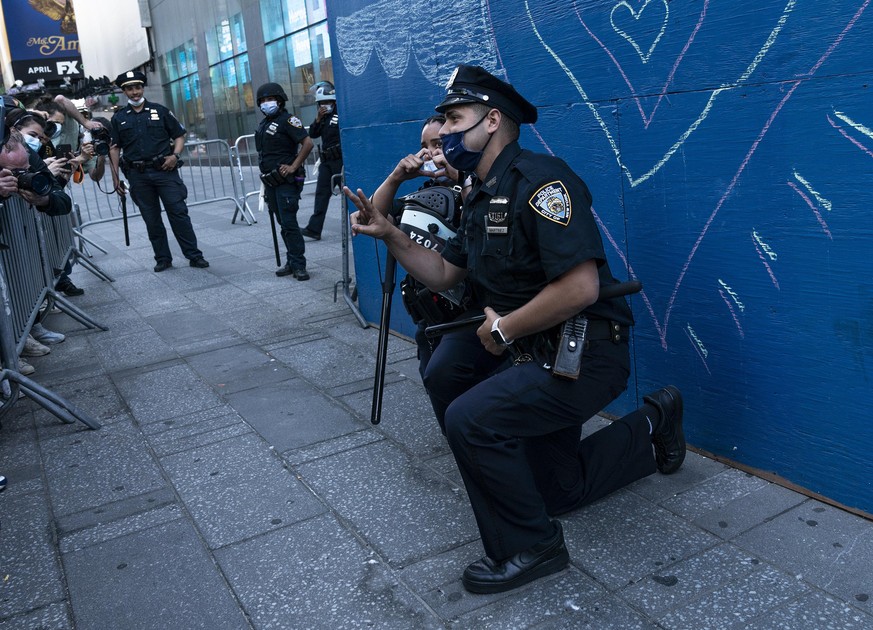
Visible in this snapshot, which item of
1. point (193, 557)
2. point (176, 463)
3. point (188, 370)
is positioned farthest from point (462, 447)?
point (188, 370)

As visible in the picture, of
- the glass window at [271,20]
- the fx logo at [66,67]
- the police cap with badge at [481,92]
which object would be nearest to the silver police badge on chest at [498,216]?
the police cap with badge at [481,92]

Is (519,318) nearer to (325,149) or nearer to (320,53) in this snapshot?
(325,149)

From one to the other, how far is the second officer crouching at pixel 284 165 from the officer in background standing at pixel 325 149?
77 centimetres

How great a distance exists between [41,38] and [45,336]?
3238 cm

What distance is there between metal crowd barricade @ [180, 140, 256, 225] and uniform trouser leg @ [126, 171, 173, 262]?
3374 millimetres

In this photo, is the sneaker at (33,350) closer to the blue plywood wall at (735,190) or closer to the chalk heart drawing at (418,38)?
the chalk heart drawing at (418,38)

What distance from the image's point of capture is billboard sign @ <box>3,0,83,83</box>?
110 feet

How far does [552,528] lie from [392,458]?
50.6 inches

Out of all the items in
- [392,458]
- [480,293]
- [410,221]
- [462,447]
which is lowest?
[392,458]

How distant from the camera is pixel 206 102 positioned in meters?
28.8

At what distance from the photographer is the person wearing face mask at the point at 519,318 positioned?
281cm

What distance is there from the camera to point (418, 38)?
5277mm

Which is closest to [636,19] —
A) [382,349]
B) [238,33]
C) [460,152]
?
[460,152]

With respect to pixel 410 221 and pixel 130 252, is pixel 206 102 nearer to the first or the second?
pixel 130 252
